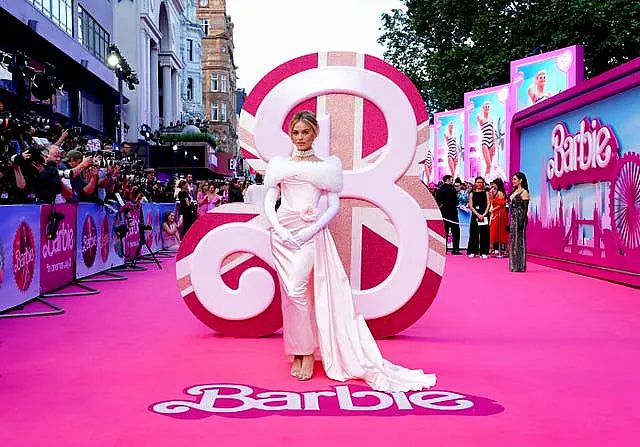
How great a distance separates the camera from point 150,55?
5450cm

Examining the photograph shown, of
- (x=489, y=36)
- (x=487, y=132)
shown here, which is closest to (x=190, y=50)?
(x=489, y=36)

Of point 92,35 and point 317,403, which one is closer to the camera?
point 317,403

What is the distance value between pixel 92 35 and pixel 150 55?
1717 centimetres

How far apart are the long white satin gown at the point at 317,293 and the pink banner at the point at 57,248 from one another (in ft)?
13.1

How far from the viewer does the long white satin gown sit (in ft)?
17.5

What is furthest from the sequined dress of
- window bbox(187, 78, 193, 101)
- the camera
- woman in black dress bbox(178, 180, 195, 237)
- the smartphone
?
window bbox(187, 78, 193, 101)

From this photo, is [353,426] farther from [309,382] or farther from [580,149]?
[580,149]

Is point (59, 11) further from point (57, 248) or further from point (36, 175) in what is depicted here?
point (36, 175)

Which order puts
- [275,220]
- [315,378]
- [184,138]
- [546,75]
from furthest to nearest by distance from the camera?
1. [184,138]
2. [546,75]
3. [275,220]
4. [315,378]

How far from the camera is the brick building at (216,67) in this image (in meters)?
103

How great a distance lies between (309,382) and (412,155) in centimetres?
244

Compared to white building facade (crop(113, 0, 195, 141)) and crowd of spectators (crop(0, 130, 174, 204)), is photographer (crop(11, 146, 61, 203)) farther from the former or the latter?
white building facade (crop(113, 0, 195, 141))

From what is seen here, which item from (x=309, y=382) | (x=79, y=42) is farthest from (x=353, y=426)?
(x=79, y=42)

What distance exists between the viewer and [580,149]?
13.3 meters
